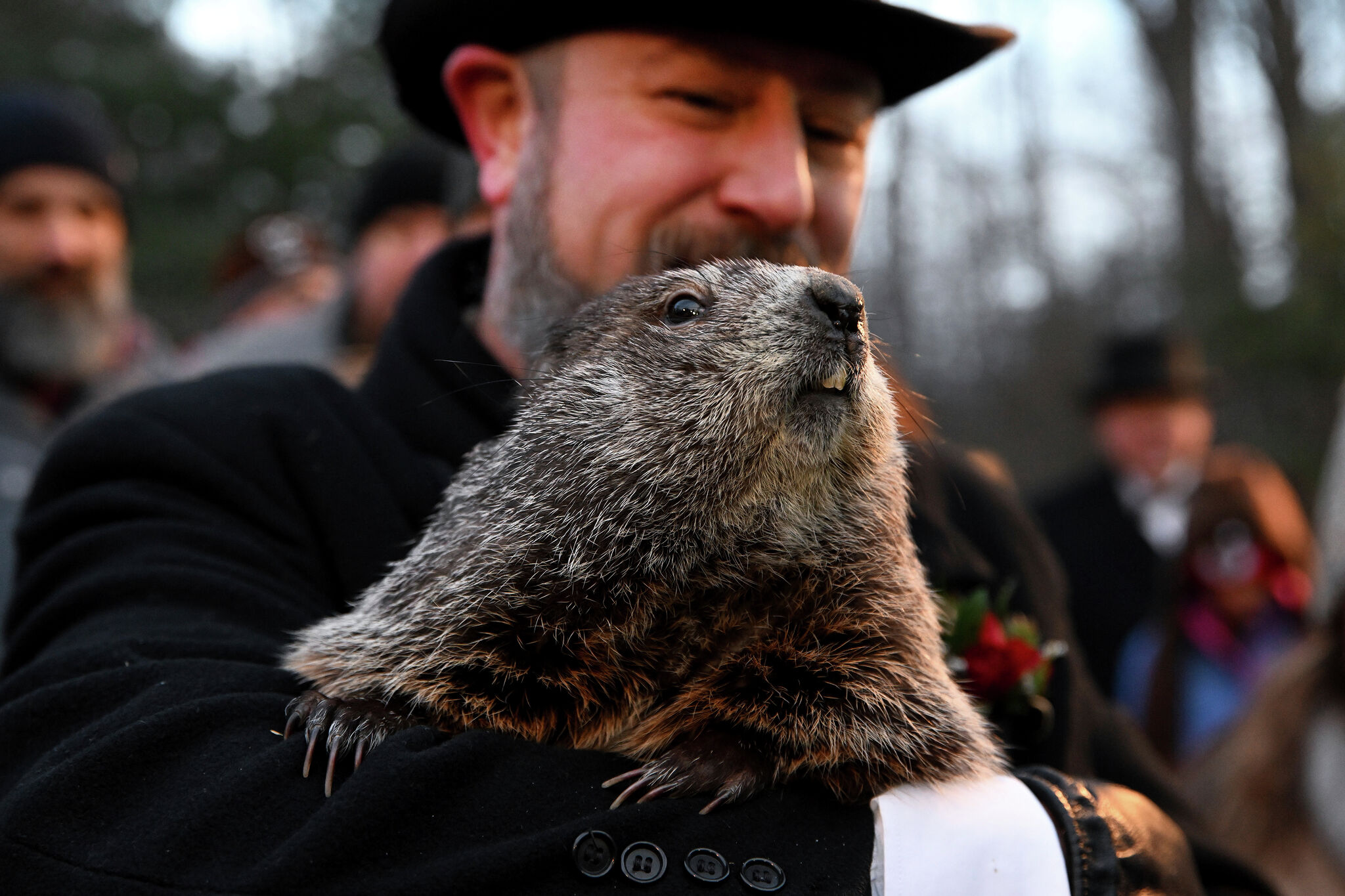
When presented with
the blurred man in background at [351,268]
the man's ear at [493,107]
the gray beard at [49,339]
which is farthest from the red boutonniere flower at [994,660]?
the gray beard at [49,339]

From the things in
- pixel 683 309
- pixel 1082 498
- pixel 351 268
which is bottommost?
pixel 1082 498

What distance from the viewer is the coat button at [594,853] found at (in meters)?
1.68

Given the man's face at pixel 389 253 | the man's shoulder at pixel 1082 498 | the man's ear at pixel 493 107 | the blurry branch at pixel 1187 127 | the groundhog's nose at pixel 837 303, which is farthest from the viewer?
the blurry branch at pixel 1187 127

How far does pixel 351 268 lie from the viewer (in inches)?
278

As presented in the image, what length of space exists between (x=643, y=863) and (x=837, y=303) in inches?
40.3

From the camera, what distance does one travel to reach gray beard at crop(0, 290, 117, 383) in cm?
568

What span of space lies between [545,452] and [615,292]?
40 cm

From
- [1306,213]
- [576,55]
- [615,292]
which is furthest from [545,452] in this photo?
[1306,213]

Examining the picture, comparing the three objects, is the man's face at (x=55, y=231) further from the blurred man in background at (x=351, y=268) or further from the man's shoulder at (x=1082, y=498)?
the man's shoulder at (x=1082, y=498)

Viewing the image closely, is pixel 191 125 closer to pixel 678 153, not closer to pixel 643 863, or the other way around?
pixel 678 153

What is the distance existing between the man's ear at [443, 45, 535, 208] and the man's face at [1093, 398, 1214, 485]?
20.5 feet

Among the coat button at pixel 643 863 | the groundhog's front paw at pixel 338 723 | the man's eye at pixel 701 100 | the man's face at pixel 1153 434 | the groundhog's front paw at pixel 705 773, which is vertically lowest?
the man's face at pixel 1153 434

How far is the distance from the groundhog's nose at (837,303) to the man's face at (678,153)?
657mm

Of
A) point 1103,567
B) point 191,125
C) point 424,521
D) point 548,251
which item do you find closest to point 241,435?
point 424,521
